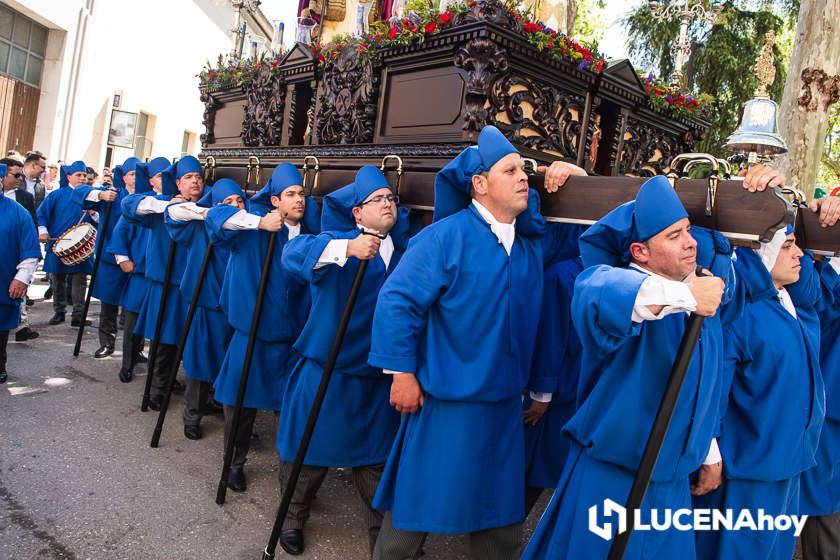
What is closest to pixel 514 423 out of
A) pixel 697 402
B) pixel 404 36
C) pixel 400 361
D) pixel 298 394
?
pixel 400 361

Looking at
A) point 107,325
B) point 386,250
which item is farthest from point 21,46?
point 386,250

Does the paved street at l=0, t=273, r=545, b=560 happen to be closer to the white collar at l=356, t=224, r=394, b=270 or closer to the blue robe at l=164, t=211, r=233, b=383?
the blue robe at l=164, t=211, r=233, b=383

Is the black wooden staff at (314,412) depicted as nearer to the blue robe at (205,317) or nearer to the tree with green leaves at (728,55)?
the blue robe at (205,317)

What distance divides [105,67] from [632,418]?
67.3ft

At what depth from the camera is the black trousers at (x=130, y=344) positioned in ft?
22.1

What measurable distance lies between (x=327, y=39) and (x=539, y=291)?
527cm

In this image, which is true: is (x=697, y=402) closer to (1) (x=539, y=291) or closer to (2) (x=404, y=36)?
(1) (x=539, y=291)

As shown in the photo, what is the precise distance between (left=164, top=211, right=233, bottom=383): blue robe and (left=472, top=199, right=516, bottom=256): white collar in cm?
272

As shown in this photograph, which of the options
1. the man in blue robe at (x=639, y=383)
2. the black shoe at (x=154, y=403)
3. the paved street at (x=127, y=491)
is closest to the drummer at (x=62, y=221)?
the paved street at (x=127, y=491)

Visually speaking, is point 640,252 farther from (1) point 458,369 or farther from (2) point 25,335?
(2) point 25,335

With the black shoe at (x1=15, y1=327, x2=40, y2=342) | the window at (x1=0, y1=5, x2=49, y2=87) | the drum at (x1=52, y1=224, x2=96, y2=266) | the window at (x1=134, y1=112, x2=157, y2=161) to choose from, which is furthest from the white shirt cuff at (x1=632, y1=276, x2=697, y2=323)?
the window at (x1=134, y1=112, x2=157, y2=161)

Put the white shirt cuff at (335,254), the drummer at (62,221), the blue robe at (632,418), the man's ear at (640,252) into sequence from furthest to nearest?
the drummer at (62,221) → the white shirt cuff at (335,254) → the man's ear at (640,252) → the blue robe at (632,418)

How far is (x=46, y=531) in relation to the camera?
11.8 feet

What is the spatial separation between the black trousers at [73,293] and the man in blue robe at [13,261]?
8.67 feet
